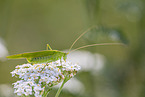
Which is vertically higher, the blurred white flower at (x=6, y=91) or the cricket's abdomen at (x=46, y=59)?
the cricket's abdomen at (x=46, y=59)

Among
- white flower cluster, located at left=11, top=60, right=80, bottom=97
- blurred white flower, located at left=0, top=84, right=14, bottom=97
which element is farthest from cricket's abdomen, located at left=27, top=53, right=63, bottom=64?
blurred white flower, located at left=0, top=84, right=14, bottom=97

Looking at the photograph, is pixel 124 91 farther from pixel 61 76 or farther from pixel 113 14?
pixel 61 76

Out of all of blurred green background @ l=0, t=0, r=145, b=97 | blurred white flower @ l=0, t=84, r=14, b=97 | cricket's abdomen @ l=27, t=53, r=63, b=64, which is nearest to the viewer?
cricket's abdomen @ l=27, t=53, r=63, b=64

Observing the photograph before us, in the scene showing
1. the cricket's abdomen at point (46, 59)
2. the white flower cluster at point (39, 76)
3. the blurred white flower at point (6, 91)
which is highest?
the cricket's abdomen at point (46, 59)

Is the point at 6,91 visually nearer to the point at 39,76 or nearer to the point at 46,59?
the point at 46,59

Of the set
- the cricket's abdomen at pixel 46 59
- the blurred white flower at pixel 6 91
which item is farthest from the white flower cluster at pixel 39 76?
the blurred white flower at pixel 6 91

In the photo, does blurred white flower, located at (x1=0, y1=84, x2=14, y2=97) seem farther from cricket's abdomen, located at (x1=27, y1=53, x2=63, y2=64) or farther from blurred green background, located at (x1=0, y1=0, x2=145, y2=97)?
blurred green background, located at (x1=0, y1=0, x2=145, y2=97)

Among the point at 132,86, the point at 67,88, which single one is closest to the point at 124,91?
the point at 132,86

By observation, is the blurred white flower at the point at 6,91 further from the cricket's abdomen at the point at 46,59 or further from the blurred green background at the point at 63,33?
the blurred green background at the point at 63,33
